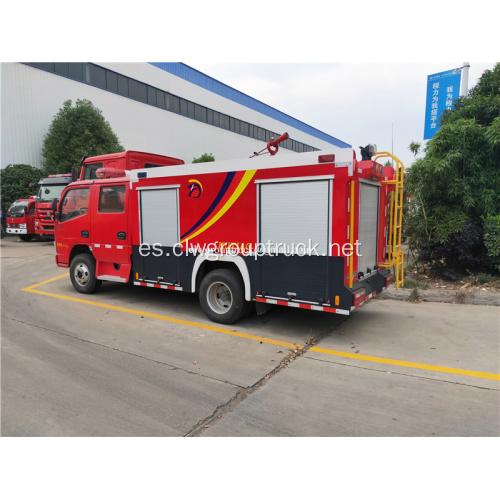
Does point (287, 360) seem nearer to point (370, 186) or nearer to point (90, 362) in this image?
point (90, 362)

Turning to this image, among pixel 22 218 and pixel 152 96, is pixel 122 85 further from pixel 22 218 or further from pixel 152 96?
pixel 22 218

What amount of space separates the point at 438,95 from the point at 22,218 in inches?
712

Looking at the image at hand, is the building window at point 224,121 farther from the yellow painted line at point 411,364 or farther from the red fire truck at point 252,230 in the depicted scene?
the yellow painted line at point 411,364

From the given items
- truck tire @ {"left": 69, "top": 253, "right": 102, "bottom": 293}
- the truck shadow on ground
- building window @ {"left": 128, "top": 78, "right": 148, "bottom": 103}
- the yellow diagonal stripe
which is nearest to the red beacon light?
truck tire @ {"left": 69, "top": 253, "right": 102, "bottom": 293}

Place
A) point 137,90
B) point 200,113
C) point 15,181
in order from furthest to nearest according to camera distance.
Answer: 1. point 200,113
2. point 137,90
3. point 15,181

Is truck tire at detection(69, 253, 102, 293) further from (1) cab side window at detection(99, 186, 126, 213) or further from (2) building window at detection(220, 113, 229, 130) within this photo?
(2) building window at detection(220, 113, 229, 130)

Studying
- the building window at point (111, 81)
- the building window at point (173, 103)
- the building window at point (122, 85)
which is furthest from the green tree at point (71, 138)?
the building window at point (173, 103)

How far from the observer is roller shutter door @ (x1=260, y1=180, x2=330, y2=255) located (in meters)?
4.88

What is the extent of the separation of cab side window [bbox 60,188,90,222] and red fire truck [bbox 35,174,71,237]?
9.53m

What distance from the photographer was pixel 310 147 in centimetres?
5169

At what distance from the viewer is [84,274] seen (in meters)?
8.05

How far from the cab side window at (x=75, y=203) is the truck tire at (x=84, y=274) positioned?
0.90 m

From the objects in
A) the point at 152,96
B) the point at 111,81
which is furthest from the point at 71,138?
the point at 152,96

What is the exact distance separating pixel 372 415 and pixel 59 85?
2463 cm
